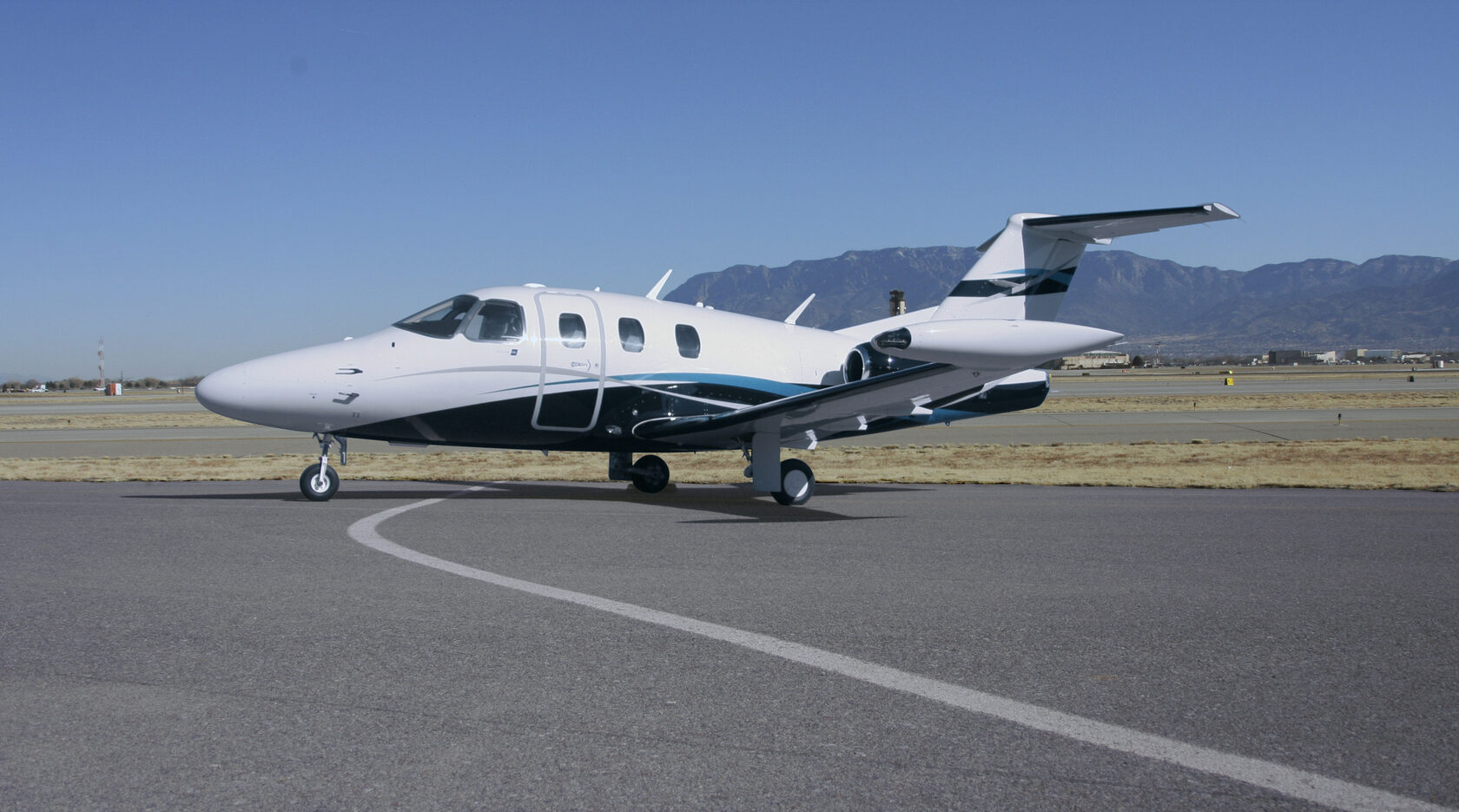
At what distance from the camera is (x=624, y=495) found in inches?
588

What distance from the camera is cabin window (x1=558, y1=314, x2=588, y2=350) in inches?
545

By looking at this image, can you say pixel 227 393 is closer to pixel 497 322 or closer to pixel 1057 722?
pixel 497 322

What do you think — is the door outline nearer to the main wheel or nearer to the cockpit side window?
the cockpit side window

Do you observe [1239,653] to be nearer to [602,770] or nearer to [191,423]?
[602,770]

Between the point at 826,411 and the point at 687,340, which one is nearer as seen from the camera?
the point at 826,411

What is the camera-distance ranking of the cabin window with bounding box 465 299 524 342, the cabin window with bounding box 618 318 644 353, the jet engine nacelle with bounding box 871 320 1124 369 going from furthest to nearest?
1. the cabin window with bounding box 618 318 644 353
2. the cabin window with bounding box 465 299 524 342
3. the jet engine nacelle with bounding box 871 320 1124 369

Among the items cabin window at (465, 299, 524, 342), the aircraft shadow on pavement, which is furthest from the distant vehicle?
the aircraft shadow on pavement

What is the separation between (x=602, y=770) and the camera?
389 cm

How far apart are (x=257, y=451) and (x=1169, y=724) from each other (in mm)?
24194

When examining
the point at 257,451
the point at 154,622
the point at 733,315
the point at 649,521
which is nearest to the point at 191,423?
the point at 257,451

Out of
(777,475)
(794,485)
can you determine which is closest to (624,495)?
(777,475)

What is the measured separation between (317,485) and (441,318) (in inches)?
103

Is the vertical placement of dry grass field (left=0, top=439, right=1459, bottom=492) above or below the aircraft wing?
below

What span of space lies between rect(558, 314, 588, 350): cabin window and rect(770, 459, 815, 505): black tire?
310 centimetres
